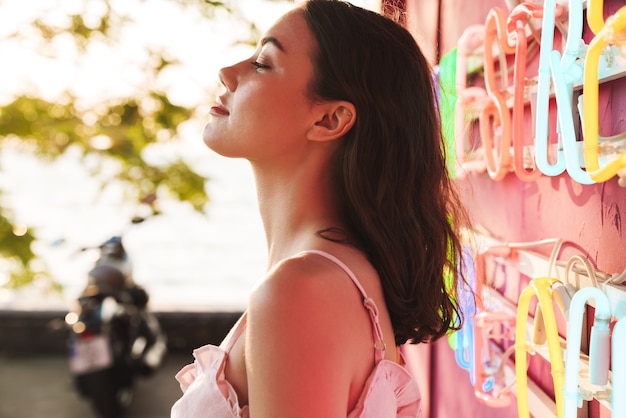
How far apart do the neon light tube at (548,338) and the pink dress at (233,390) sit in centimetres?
20

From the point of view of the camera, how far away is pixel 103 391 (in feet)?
13.9

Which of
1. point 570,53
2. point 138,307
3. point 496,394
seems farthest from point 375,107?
point 138,307

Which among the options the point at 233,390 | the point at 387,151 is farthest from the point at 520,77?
the point at 233,390

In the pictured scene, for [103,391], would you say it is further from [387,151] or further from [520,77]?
[520,77]

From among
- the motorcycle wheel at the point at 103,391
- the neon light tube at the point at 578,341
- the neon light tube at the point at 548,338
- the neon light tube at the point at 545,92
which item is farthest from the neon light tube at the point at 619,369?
the motorcycle wheel at the point at 103,391

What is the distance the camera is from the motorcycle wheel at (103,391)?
4.18 metres

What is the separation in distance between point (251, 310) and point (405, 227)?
0.40 metres

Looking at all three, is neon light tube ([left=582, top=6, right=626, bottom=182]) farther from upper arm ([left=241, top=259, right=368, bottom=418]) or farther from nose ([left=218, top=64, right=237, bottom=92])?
nose ([left=218, top=64, right=237, bottom=92])

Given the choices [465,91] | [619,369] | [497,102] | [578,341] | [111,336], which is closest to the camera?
[619,369]

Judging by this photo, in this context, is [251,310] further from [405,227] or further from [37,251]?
[37,251]

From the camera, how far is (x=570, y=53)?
108 centimetres

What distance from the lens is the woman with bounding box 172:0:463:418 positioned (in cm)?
120

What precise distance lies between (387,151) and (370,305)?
1.02 feet

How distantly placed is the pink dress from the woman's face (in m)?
0.27
